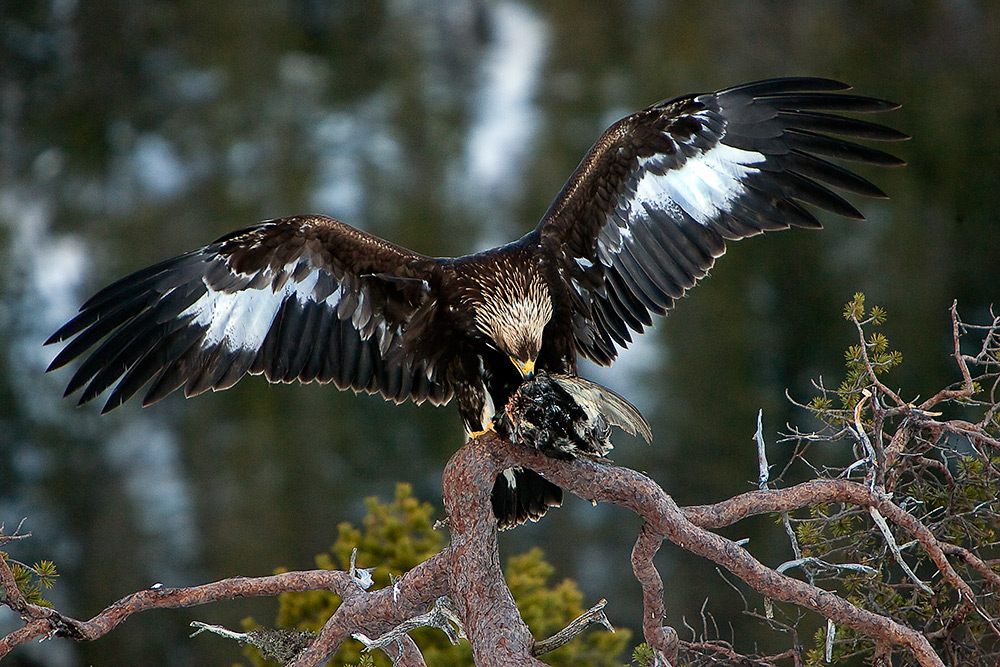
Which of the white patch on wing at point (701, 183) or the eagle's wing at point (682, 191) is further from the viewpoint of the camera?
the white patch on wing at point (701, 183)

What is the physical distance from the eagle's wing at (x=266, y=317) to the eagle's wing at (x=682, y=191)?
17.2 inches

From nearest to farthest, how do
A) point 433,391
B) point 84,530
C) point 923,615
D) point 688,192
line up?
point 923,615 < point 688,192 < point 433,391 < point 84,530

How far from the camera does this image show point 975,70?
17.3 ft

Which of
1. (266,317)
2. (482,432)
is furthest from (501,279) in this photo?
(266,317)

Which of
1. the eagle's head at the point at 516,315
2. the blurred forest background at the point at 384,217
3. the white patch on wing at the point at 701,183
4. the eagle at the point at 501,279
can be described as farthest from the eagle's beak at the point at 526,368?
the blurred forest background at the point at 384,217

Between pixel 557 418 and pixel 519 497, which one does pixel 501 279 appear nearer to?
pixel 557 418

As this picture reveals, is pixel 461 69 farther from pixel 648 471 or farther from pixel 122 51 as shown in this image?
pixel 648 471

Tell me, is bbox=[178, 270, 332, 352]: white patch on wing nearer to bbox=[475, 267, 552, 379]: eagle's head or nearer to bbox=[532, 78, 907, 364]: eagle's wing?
bbox=[475, 267, 552, 379]: eagle's head

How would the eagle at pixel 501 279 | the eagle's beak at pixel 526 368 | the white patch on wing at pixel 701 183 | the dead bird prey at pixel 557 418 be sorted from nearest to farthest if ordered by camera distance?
1. the dead bird prey at pixel 557 418
2. the eagle's beak at pixel 526 368
3. the eagle at pixel 501 279
4. the white patch on wing at pixel 701 183

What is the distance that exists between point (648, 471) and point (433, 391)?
3.16 m

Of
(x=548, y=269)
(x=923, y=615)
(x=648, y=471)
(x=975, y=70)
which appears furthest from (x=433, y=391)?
(x=975, y=70)

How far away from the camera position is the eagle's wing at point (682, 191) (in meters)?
2.22

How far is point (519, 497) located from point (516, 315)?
0.58 metres

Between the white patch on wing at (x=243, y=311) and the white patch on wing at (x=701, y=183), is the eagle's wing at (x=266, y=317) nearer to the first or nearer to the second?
the white patch on wing at (x=243, y=311)
